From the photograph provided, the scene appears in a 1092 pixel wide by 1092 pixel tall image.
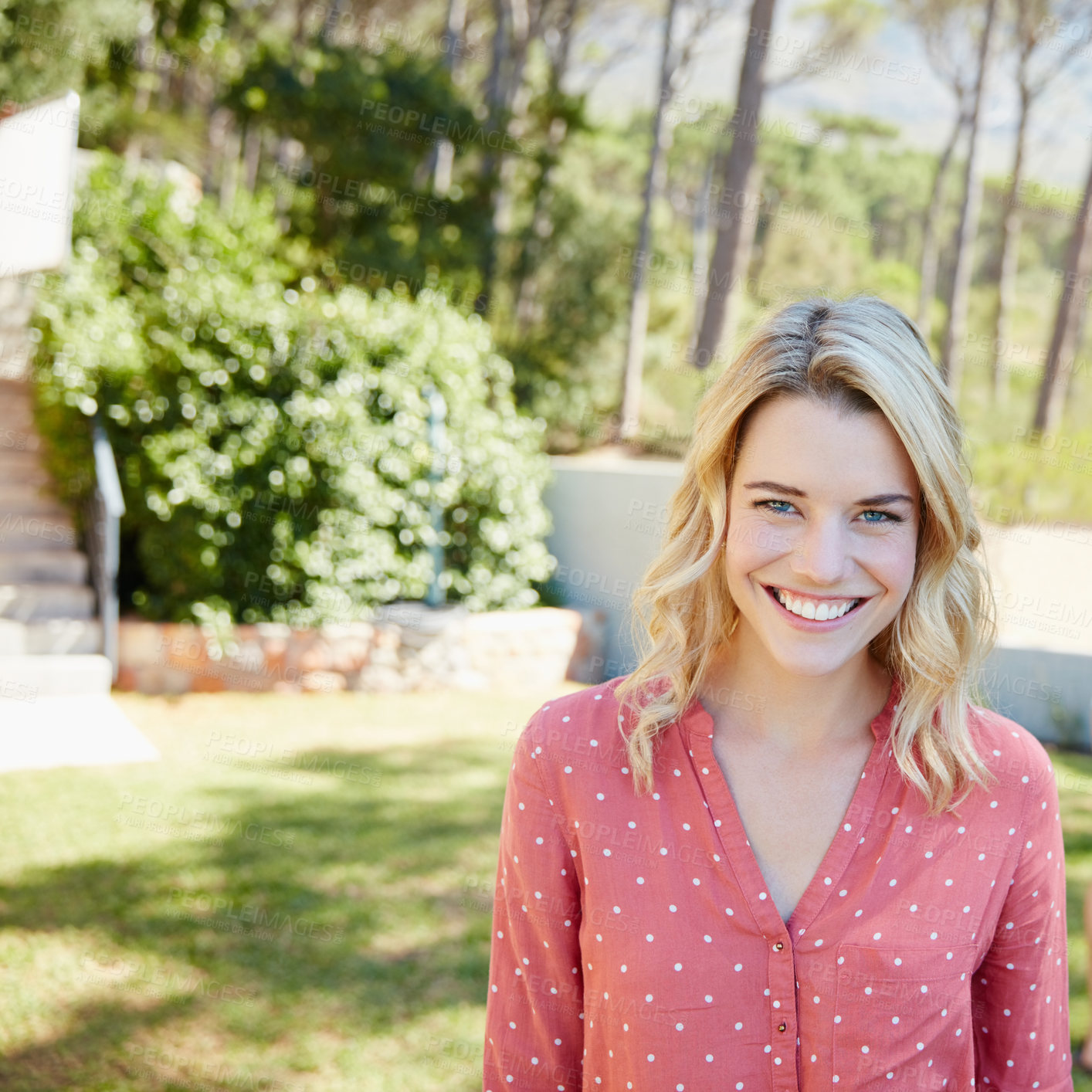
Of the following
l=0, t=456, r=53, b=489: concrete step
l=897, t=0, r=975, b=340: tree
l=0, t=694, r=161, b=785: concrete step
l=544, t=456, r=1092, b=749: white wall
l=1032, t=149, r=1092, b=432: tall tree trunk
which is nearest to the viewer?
l=0, t=694, r=161, b=785: concrete step

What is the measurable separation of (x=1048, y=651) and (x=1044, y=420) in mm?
9220

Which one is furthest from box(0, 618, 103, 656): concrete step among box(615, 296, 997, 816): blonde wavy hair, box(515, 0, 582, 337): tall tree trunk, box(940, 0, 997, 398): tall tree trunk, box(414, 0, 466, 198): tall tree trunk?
box(940, 0, 997, 398): tall tree trunk

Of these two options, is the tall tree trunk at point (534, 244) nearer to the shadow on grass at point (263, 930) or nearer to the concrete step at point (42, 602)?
the concrete step at point (42, 602)

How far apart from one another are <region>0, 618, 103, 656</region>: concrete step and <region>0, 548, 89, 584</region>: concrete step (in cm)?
41

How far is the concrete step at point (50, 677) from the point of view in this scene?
627 centimetres

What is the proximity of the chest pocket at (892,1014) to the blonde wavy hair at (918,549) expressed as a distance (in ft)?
0.63

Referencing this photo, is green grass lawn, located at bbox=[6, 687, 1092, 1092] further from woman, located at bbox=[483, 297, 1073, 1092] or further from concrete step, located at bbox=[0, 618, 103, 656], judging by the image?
woman, located at bbox=[483, 297, 1073, 1092]

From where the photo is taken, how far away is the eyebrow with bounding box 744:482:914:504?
53.1 inches

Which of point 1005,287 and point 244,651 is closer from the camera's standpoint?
point 244,651

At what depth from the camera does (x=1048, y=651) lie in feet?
22.1

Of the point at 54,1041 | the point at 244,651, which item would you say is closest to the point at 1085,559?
the point at 244,651

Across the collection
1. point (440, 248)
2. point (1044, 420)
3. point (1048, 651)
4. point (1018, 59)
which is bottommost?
point (1048, 651)

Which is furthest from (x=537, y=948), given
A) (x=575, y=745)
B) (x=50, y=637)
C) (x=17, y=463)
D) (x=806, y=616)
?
(x=17, y=463)

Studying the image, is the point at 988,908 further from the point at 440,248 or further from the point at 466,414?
the point at 440,248
